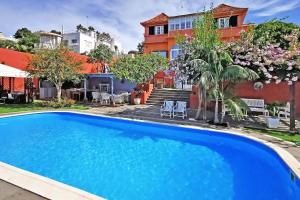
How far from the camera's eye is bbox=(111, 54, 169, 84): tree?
1916cm

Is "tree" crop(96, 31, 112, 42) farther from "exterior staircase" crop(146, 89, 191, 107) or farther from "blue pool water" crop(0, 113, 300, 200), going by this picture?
"blue pool water" crop(0, 113, 300, 200)

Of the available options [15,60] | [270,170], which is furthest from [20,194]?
[15,60]

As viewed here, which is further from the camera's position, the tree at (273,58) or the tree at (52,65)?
the tree at (52,65)

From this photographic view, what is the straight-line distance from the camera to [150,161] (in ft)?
27.6

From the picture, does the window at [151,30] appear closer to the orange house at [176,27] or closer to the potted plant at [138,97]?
the orange house at [176,27]

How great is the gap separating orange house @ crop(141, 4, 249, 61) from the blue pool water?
15953mm

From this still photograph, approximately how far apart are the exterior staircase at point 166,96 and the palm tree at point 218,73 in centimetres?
692

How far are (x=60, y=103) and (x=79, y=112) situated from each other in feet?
11.5

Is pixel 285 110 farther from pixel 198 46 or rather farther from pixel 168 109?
pixel 168 109

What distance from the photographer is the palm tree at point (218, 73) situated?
1217 cm

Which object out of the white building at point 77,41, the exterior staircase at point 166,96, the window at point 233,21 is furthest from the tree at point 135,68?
the white building at point 77,41

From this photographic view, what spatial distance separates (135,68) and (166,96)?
396 centimetres

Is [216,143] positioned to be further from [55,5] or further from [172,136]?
[55,5]

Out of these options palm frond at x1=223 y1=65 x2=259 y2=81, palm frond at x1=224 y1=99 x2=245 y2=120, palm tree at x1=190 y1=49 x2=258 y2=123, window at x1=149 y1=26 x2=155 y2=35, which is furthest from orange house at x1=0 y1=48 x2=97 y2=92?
palm frond at x1=224 y1=99 x2=245 y2=120
